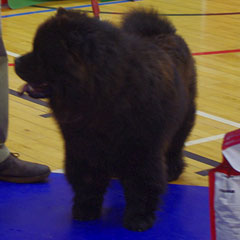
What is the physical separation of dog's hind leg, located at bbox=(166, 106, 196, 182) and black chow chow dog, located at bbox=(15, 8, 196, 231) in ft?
0.61

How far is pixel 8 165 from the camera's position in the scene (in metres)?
2.89

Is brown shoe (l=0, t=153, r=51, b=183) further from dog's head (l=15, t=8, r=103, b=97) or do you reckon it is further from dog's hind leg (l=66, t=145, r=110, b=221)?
dog's head (l=15, t=8, r=103, b=97)

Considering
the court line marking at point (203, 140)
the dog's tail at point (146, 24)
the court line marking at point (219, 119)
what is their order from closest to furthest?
the dog's tail at point (146, 24) < the court line marking at point (203, 140) < the court line marking at point (219, 119)

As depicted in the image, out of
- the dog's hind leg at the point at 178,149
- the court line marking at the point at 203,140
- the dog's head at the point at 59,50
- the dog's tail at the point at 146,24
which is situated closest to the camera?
the dog's head at the point at 59,50

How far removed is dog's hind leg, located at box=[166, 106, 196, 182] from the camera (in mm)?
2787

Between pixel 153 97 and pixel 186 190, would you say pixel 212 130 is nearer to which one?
pixel 186 190

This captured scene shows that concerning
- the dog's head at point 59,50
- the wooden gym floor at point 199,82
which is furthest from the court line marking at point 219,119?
the dog's head at point 59,50

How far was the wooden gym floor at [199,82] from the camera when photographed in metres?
3.29

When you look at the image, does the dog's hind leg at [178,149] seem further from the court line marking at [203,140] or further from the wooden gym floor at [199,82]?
the court line marking at [203,140]

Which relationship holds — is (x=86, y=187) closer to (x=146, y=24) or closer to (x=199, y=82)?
(x=146, y=24)

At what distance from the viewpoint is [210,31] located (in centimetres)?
616

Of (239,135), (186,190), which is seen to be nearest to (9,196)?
(186,190)

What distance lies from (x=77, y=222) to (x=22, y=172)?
520 mm

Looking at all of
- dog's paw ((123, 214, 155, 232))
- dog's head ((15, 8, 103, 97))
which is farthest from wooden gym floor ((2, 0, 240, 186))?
dog's head ((15, 8, 103, 97))
